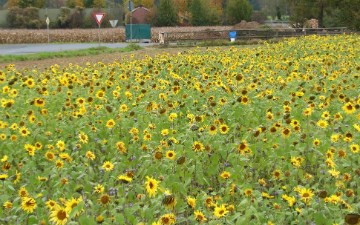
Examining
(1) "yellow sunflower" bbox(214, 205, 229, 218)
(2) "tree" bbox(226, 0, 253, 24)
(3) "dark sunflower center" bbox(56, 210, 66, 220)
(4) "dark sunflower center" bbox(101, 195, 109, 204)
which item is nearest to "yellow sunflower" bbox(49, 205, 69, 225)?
(3) "dark sunflower center" bbox(56, 210, 66, 220)

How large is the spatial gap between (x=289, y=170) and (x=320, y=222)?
75 cm

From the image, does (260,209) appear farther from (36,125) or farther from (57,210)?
(36,125)

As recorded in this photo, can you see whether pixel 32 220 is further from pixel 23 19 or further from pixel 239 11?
pixel 239 11

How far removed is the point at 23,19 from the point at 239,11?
2903 cm

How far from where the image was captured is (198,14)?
5462 cm

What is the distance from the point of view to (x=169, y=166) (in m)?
2.76

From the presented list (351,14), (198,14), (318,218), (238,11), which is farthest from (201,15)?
(318,218)

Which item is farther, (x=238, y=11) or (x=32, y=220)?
(x=238, y=11)

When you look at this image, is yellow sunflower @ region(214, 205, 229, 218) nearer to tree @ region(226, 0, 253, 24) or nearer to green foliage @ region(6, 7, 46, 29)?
green foliage @ region(6, 7, 46, 29)

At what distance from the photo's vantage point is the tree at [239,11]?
1983 inches

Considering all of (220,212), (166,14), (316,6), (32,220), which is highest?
(166,14)

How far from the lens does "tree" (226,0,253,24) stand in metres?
50.4

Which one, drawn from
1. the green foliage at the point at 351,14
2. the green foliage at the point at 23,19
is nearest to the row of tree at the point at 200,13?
the green foliage at the point at 23,19

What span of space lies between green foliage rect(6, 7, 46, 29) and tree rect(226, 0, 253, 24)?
25949mm
